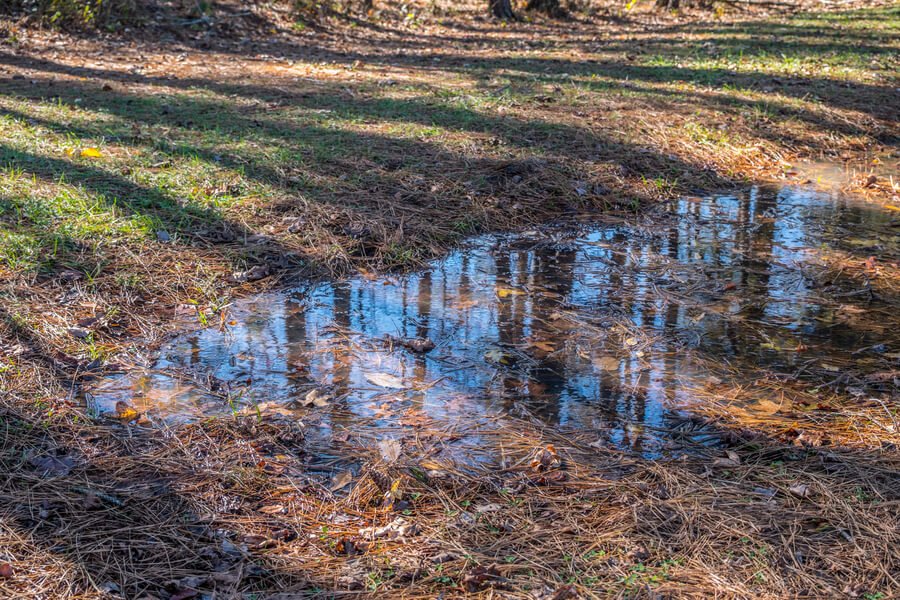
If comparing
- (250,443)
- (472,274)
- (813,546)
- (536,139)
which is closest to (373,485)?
(250,443)

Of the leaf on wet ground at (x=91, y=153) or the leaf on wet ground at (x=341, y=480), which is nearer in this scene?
the leaf on wet ground at (x=341, y=480)

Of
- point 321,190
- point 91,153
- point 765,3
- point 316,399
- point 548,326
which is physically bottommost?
point 316,399

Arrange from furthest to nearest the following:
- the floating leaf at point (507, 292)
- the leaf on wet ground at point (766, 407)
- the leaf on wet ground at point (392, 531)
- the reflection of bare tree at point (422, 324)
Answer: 1. the floating leaf at point (507, 292)
2. the reflection of bare tree at point (422, 324)
3. the leaf on wet ground at point (766, 407)
4. the leaf on wet ground at point (392, 531)

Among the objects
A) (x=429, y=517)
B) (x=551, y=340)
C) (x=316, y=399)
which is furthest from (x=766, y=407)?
(x=316, y=399)

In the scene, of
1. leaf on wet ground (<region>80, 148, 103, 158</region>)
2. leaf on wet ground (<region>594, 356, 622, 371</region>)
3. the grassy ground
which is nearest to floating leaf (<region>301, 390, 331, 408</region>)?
the grassy ground

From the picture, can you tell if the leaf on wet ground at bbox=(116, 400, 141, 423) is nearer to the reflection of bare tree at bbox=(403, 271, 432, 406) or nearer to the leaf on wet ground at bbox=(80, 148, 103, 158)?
the reflection of bare tree at bbox=(403, 271, 432, 406)

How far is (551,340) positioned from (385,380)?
34.6 inches

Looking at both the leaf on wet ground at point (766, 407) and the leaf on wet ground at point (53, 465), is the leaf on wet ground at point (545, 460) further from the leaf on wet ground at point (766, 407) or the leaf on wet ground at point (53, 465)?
the leaf on wet ground at point (53, 465)

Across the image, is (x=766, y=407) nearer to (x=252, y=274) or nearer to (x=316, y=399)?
(x=316, y=399)

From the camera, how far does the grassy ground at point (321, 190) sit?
2.36m

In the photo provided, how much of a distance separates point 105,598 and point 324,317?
6.79 ft

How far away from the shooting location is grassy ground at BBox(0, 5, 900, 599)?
236 cm

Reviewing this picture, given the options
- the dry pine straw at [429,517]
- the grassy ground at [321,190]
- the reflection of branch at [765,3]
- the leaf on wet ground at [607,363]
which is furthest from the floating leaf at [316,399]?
the reflection of branch at [765,3]

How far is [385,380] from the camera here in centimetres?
345
